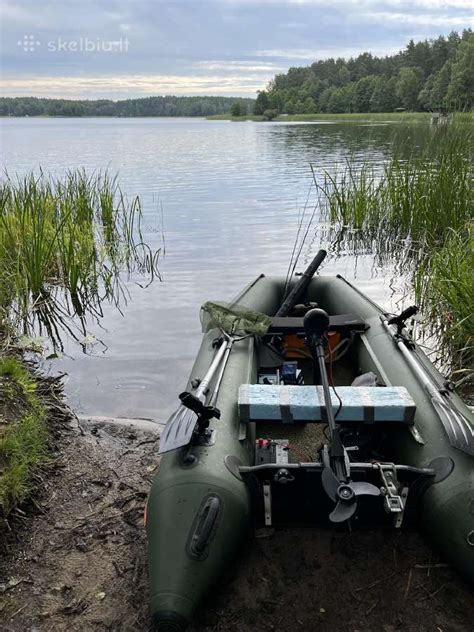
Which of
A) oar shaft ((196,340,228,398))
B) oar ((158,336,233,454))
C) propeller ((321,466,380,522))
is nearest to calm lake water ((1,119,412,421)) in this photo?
oar shaft ((196,340,228,398))

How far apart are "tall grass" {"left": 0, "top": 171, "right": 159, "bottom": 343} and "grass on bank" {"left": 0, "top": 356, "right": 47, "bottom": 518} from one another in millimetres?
1838

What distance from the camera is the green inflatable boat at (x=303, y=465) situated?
7.15 ft

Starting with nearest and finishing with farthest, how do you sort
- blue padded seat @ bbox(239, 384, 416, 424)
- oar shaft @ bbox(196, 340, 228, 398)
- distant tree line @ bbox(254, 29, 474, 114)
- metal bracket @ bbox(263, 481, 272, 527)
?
metal bracket @ bbox(263, 481, 272, 527) → blue padded seat @ bbox(239, 384, 416, 424) → oar shaft @ bbox(196, 340, 228, 398) → distant tree line @ bbox(254, 29, 474, 114)

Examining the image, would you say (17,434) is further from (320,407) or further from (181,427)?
(320,407)

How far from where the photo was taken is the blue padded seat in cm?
261

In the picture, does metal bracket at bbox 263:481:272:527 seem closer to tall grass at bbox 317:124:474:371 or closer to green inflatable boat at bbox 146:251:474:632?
green inflatable boat at bbox 146:251:474:632

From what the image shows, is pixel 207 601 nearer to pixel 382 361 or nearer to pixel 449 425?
pixel 449 425

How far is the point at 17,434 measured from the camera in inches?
121

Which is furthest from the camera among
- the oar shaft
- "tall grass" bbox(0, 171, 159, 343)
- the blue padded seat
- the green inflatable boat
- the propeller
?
"tall grass" bbox(0, 171, 159, 343)

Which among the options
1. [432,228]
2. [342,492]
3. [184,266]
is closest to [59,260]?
[184,266]

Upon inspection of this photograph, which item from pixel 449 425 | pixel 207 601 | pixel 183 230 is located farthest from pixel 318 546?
pixel 183 230

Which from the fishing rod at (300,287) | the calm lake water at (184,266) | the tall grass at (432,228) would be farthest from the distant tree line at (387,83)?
the fishing rod at (300,287)

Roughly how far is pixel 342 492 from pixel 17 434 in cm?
185

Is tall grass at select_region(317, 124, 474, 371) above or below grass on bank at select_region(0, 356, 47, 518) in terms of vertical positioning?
above
